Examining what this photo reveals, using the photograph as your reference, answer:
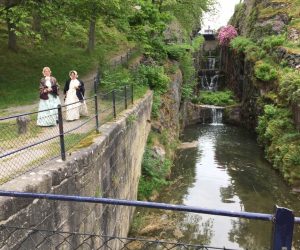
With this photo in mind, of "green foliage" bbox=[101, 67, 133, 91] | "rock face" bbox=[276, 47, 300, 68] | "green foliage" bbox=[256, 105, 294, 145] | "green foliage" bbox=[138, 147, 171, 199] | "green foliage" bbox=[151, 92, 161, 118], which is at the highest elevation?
"rock face" bbox=[276, 47, 300, 68]

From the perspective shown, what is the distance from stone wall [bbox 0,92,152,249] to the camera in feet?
14.8

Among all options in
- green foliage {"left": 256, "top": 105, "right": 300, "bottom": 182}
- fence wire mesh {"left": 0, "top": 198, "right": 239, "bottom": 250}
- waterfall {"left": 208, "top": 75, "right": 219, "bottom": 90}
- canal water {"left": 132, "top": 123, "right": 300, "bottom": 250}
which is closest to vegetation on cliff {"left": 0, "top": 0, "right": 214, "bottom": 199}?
canal water {"left": 132, "top": 123, "right": 300, "bottom": 250}

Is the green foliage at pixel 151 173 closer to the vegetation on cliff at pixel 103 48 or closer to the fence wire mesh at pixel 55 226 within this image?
the vegetation on cliff at pixel 103 48

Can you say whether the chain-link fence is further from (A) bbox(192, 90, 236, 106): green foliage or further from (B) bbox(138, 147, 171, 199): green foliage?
(A) bbox(192, 90, 236, 106): green foliage

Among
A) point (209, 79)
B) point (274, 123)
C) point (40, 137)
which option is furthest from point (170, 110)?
point (209, 79)

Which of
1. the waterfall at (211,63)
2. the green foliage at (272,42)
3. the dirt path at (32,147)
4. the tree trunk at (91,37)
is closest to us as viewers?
the dirt path at (32,147)

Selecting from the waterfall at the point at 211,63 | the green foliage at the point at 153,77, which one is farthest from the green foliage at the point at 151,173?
the waterfall at the point at 211,63

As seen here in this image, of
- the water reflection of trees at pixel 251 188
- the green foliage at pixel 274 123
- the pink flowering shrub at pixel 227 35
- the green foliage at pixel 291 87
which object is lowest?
the water reflection of trees at pixel 251 188

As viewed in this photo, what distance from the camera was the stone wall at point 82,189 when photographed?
14.8 ft

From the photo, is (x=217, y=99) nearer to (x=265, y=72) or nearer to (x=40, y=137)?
(x=265, y=72)

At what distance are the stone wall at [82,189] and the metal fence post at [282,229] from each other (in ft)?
9.67

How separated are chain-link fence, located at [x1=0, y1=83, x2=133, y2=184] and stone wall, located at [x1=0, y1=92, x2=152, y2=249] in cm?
39

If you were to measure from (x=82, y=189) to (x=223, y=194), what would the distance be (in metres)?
10.5

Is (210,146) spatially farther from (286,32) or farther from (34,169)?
(34,169)
